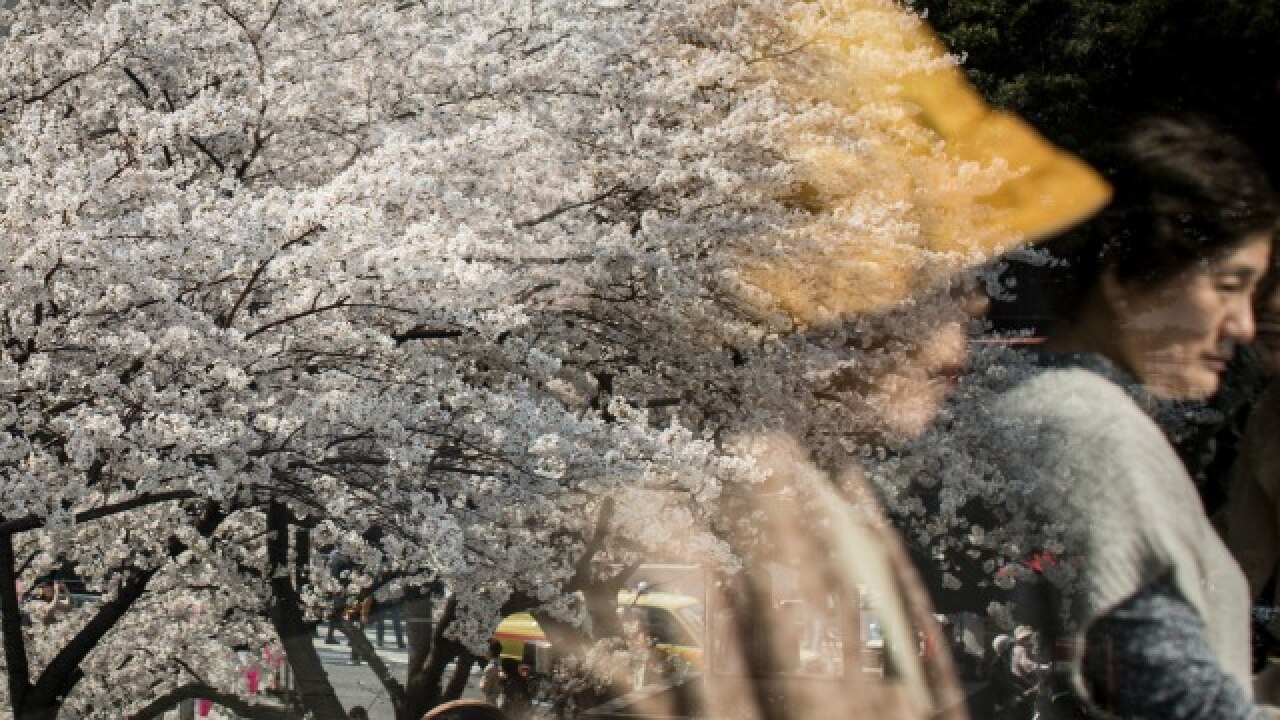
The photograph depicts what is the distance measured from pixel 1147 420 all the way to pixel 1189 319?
0.14 m

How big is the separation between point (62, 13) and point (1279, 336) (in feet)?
27.2

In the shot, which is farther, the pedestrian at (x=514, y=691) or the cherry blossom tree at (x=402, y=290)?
the pedestrian at (x=514, y=691)

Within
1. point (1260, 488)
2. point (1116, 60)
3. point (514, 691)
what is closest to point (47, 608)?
point (514, 691)

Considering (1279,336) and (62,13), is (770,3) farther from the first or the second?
(1279,336)

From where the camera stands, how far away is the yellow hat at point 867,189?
9984mm

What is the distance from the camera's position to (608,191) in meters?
9.51

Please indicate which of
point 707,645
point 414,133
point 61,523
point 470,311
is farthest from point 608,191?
point 707,645

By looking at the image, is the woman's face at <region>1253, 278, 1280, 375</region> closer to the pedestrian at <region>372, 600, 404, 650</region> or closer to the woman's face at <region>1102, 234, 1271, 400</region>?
the woman's face at <region>1102, 234, 1271, 400</region>

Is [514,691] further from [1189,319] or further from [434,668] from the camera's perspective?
[1189,319]

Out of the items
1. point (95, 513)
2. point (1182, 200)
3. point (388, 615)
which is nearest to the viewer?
point (1182, 200)

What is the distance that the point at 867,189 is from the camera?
1071cm

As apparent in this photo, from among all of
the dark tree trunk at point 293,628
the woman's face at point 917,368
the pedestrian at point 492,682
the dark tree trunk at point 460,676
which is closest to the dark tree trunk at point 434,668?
the dark tree trunk at point 460,676

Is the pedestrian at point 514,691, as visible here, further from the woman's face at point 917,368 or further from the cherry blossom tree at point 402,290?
the woman's face at point 917,368

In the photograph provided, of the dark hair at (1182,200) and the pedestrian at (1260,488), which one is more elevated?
the dark hair at (1182,200)
